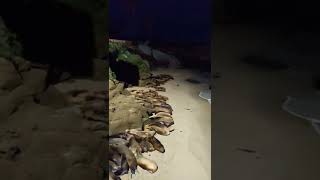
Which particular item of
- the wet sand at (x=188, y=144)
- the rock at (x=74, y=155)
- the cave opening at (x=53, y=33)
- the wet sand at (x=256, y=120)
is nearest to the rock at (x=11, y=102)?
the cave opening at (x=53, y=33)

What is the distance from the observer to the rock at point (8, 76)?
5.79 ft

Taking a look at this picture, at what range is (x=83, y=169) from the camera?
69.3 inches

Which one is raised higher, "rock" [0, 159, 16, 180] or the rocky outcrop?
the rocky outcrop

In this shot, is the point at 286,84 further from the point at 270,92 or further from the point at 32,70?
the point at 32,70

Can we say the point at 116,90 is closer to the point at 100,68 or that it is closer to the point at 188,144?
the point at 100,68

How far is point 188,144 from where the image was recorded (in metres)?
1.73

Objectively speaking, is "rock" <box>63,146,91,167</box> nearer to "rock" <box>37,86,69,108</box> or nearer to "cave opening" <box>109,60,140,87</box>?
"rock" <box>37,86,69,108</box>

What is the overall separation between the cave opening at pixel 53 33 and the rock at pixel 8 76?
80mm

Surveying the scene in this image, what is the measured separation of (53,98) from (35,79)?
11cm

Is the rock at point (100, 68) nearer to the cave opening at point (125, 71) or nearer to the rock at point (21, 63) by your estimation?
the cave opening at point (125, 71)

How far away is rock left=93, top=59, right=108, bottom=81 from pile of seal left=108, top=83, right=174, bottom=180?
0.12 meters

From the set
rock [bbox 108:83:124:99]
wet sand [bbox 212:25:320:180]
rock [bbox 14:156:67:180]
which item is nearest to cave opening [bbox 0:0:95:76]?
rock [bbox 108:83:124:99]

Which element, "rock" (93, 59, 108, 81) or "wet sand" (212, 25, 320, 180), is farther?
"rock" (93, 59, 108, 81)

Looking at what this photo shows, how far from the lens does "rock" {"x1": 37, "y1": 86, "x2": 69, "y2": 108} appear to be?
5.83 ft
